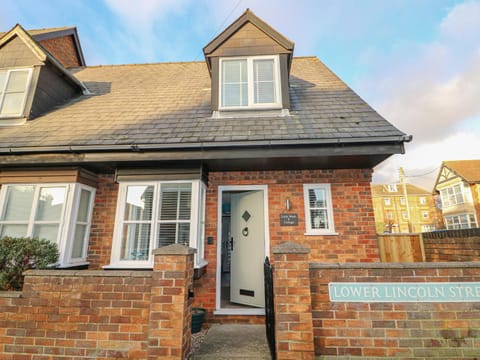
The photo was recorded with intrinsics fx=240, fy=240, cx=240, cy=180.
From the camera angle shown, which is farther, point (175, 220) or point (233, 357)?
point (175, 220)

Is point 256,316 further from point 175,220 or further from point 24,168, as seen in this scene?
point 24,168

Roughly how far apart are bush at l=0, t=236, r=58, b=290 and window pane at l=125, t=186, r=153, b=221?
145 centimetres

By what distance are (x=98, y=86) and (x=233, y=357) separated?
824 cm

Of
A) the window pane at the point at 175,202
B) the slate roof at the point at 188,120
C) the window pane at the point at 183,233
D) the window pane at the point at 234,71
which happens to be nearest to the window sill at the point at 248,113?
the slate roof at the point at 188,120

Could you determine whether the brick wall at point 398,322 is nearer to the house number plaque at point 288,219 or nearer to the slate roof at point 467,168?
the house number plaque at point 288,219

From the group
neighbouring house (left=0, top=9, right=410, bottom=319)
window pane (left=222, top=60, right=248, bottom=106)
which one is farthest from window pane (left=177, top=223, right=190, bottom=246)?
window pane (left=222, top=60, right=248, bottom=106)

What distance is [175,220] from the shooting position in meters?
4.73

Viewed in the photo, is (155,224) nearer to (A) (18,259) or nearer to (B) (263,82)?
(A) (18,259)

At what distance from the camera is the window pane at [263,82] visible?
5766 mm

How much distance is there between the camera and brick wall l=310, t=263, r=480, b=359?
2.72m

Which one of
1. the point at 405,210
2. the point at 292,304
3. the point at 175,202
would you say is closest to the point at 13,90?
the point at 175,202

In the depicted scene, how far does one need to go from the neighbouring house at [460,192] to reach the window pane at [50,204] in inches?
1219

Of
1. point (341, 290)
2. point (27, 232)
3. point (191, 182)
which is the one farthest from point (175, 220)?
point (341, 290)

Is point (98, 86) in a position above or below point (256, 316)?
above
